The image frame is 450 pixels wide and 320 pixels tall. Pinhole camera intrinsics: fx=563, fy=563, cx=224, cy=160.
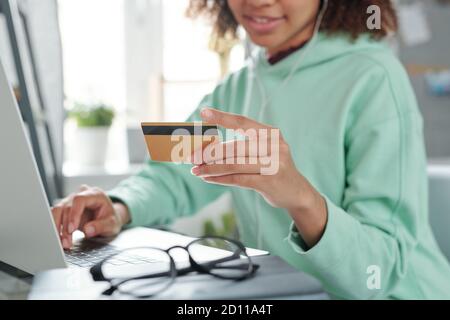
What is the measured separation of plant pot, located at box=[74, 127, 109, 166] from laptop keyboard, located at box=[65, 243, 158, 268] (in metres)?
0.87

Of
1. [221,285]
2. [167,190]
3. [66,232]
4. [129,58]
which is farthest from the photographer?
[129,58]

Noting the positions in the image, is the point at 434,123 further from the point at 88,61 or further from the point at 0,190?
the point at 0,190

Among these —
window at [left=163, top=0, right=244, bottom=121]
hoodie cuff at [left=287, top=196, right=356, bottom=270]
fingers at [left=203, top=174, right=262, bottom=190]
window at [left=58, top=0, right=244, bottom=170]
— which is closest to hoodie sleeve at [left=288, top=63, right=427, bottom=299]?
hoodie cuff at [left=287, top=196, right=356, bottom=270]

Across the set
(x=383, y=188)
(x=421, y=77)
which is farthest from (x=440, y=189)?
(x=421, y=77)

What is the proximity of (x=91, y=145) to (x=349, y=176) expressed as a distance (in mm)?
919

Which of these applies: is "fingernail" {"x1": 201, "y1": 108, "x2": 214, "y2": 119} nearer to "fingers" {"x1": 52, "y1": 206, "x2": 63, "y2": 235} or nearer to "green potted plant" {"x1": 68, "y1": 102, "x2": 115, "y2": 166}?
"fingers" {"x1": 52, "y1": 206, "x2": 63, "y2": 235}

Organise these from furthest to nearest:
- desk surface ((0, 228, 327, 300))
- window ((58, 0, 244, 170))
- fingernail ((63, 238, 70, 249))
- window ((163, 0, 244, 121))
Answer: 1. window ((58, 0, 244, 170))
2. window ((163, 0, 244, 121))
3. fingernail ((63, 238, 70, 249))
4. desk surface ((0, 228, 327, 300))

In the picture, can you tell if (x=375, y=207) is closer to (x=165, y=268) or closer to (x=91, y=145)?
(x=165, y=268)

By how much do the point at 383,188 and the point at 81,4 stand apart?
101cm

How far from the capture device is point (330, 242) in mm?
537

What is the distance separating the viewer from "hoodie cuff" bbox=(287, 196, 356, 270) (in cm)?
53
